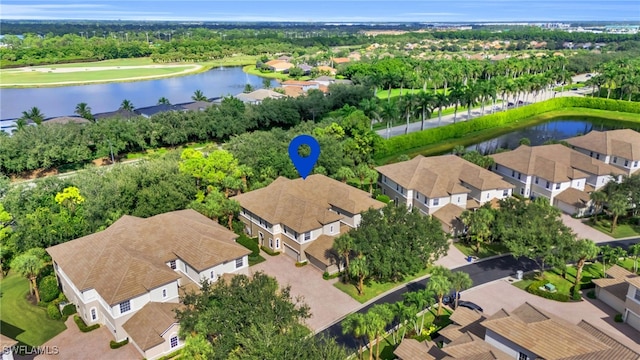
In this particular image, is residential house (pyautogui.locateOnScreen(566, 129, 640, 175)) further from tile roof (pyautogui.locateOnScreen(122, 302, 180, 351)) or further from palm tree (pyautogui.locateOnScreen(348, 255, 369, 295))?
tile roof (pyautogui.locateOnScreen(122, 302, 180, 351))

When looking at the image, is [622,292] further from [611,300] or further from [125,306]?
[125,306]

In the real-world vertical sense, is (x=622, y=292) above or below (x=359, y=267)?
below

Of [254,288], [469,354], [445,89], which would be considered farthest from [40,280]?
[445,89]

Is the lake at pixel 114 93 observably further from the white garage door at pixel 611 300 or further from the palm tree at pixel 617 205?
the white garage door at pixel 611 300

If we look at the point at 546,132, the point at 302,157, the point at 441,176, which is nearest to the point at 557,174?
the point at 441,176

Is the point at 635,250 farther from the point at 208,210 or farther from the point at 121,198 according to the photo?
the point at 121,198

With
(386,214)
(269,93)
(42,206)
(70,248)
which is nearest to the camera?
(70,248)
